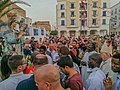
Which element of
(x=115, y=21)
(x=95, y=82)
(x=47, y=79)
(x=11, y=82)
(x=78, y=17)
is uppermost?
(x=78, y=17)

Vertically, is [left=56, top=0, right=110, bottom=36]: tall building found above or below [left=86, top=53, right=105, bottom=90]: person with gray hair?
above

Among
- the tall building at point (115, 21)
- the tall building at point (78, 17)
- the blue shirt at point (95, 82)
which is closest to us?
the blue shirt at point (95, 82)

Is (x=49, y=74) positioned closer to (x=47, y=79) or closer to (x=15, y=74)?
(x=47, y=79)

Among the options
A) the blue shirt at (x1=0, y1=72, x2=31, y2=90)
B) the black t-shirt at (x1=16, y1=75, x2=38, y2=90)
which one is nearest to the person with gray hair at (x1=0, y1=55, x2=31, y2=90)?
the blue shirt at (x1=0, y1=72, x2=31, y2=90)

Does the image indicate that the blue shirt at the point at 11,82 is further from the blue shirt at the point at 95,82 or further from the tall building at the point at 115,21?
the tall building at the point at 115,21

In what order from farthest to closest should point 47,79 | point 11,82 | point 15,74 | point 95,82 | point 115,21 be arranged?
1. point 115,21
2. point 95,82
3. point 15,74
4. point 11,82
5. point 47,79

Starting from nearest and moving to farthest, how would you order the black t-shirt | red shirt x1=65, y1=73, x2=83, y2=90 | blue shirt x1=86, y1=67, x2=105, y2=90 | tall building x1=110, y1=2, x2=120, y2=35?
the black t-shirt
red shirt x1=65, y1=73, x2=83, y2=90
blue shirt x1=86, y1=67, x2=105, y2=90
tall building x1=110, y1=2, x2=120, y2=35

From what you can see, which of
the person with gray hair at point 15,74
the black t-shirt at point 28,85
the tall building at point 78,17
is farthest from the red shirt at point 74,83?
the tall building at point 78,17

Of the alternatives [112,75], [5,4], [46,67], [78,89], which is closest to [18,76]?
[78,89]

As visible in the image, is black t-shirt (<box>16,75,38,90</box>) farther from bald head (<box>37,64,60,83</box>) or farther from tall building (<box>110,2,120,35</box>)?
tall building (<box>110,2,120,35</box>)

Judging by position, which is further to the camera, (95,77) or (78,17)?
(78,17)

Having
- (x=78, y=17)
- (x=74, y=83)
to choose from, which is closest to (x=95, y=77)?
(x=74, y=83)

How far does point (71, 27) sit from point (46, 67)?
74.7 meters

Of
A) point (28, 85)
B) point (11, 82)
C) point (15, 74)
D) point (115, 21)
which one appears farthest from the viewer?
point (115, 21)
